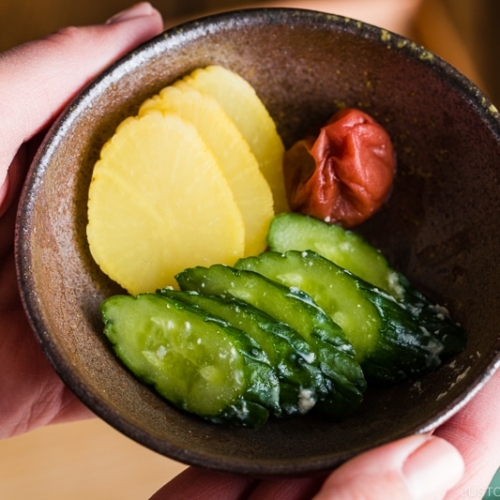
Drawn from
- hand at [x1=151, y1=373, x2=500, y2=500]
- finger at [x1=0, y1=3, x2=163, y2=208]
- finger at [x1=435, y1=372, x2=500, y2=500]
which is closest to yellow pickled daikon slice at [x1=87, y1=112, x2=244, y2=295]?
finger at [x1=0, y1=3, x2=163, y2=208]

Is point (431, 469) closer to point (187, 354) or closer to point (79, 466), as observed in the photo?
point (187, 354)

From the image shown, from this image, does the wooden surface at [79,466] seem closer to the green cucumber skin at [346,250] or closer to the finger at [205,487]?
the finger at [205,487]

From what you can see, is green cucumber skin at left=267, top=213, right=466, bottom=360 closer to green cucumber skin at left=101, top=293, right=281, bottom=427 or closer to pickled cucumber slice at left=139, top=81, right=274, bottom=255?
pickled cucumber slice at left=139, top=81, right=274, bottom=255

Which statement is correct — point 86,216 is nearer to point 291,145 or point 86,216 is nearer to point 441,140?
point 291,145

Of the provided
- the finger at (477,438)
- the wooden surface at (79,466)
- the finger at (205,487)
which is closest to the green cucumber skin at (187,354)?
the finger at (205,487)

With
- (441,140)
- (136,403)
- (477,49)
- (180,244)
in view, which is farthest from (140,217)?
(477,49)

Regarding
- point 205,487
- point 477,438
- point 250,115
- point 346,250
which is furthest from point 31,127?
point 477,438
